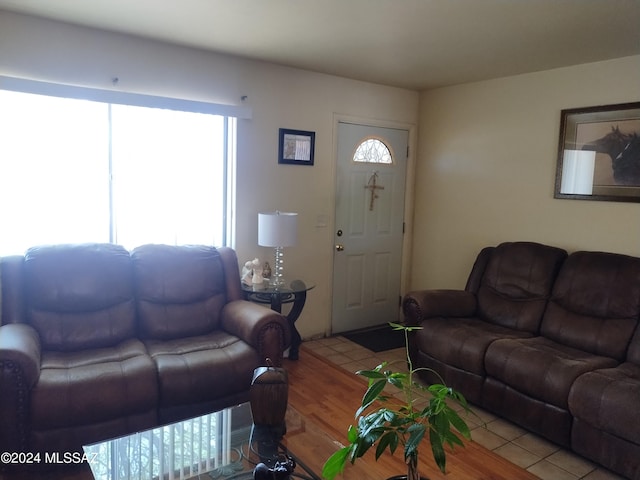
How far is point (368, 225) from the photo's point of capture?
4.68 metres

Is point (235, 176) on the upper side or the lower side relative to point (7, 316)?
upper

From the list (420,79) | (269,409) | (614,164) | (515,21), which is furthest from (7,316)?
(614,164)

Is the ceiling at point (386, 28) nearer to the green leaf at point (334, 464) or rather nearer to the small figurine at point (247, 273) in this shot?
the small figurine at point (247, 273)

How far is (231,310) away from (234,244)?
2.53 feet

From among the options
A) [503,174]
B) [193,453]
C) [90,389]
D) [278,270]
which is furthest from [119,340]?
[503,174]

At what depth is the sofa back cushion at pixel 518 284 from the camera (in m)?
3.45

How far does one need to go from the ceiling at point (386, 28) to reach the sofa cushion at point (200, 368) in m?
1.99

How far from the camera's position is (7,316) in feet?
8.80

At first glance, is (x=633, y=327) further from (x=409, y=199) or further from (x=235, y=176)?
(x=235, y=176)

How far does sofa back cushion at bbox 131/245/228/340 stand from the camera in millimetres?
3070

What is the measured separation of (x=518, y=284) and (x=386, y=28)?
2.13m

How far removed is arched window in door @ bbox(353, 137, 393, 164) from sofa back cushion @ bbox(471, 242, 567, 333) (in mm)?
1484

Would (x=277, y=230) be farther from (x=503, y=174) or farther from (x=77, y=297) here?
(x=503, y=174)

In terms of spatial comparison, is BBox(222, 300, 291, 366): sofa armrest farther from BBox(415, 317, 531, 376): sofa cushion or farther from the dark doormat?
the dark doormat
